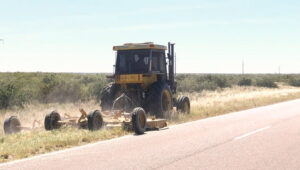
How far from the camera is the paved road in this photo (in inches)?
307

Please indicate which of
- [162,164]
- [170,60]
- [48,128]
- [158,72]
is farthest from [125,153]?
[170,60]

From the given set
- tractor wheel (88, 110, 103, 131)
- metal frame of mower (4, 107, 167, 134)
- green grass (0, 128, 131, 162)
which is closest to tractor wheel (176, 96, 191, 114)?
metal frame of mower (4, 107, 167, 134)

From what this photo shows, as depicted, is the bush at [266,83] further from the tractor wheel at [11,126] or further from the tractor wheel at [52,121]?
the tractor wheel at [11,126]

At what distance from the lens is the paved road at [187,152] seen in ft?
25.6

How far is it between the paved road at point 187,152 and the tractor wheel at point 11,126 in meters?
3.50

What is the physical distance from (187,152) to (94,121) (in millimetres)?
3709

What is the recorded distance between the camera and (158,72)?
636 inches

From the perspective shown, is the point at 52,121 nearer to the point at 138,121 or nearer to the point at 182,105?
the point at 138,121

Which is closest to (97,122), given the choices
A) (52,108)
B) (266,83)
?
(52,108)

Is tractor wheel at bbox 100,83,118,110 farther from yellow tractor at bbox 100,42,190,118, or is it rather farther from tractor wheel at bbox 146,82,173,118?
tractor wheel at bbox 146,82,173,118

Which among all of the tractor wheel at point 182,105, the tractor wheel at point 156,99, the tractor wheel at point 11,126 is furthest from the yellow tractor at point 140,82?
the tractor wheel at point 11,126

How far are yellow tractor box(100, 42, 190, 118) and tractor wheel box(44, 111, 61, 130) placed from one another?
244 centimetres

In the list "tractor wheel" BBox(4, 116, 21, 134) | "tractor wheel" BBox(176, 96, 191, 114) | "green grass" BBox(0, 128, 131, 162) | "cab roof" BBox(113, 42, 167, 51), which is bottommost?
"green grass" BBox(0, 128, 131, 162)

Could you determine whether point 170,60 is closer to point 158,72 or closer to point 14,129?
point 158,72
